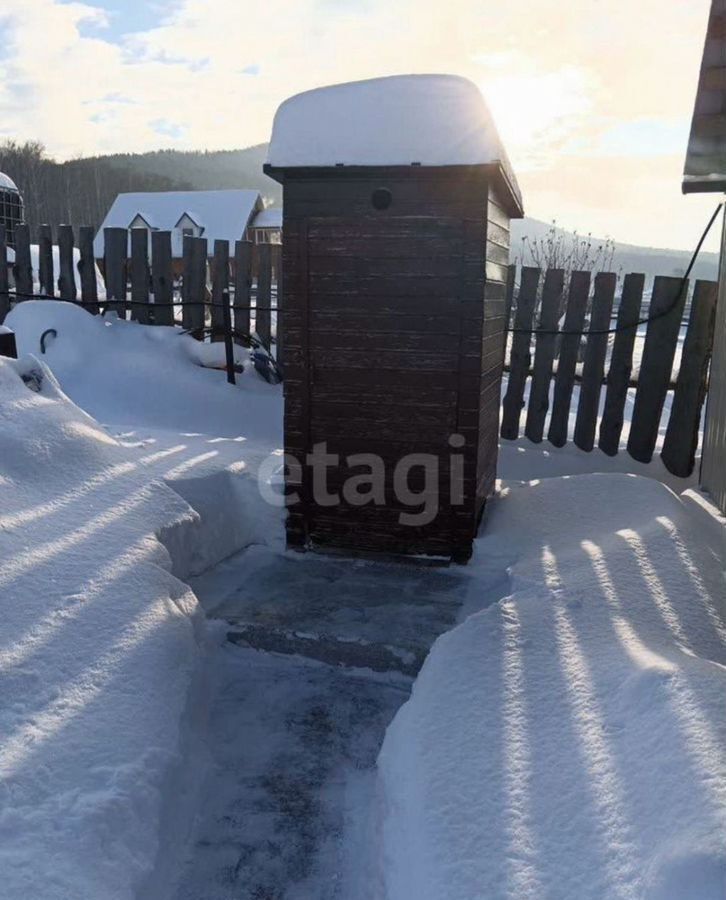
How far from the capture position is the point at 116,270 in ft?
25.1

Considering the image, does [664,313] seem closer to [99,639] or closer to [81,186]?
[99,639]

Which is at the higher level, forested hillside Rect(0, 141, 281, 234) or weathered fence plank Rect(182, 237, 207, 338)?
forested hillside Rect(0, 141, 281, 234)

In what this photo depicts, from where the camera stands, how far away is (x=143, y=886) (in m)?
1.94

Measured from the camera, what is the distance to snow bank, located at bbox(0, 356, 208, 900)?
1855 mm

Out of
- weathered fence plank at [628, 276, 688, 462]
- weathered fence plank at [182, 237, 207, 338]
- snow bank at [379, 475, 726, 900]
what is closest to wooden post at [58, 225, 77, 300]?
weathered fence plank at [182, 237, 207, 338]

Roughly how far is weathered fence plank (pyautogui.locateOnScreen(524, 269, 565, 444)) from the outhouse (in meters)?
1.53

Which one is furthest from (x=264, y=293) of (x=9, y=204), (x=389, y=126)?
(x=9, y=204)

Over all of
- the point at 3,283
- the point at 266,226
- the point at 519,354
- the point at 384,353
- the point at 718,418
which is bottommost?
the point at 718,418

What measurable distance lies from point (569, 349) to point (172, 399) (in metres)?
3.70

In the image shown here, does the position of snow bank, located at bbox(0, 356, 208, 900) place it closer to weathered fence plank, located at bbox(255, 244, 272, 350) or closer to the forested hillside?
weathered fence plank, located at bbox(255, 244, 272, 350)

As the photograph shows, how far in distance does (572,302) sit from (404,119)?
8.80 ft

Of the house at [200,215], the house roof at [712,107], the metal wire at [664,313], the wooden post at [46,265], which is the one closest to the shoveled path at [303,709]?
the metal wire at [664,313]


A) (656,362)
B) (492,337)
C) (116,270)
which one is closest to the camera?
(492,337)

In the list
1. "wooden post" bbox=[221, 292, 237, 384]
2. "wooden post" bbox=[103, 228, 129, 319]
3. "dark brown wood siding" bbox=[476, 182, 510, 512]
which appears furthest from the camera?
"wooden post" bbox=[103, 228, 129, 319]
